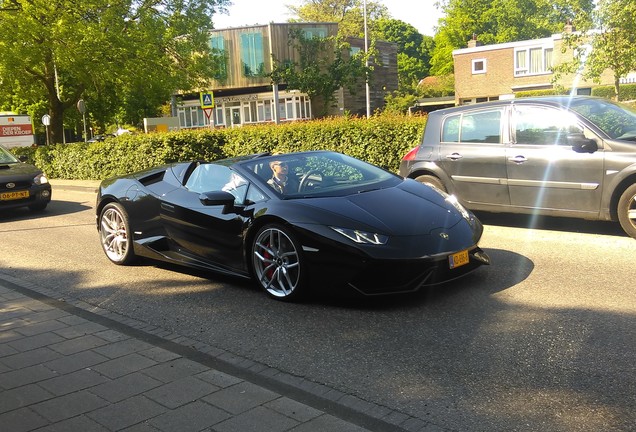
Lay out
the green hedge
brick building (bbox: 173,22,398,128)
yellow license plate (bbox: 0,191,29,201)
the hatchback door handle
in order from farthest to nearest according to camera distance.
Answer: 1. brick building (bbox: 173,22,398,128)
2. the green hedge
3. yellow license plate (bbox: 0,191,29,201)
4. the hatchback door handle

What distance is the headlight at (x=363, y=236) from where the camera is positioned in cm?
486

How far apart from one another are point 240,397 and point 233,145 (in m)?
13.0

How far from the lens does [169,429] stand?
3.15 meters

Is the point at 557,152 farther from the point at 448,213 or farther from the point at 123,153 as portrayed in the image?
the point at 123,153

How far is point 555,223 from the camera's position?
330 inches

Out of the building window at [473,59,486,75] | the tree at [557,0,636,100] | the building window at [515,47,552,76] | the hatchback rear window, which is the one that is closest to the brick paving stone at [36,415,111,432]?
the hatchback rear window

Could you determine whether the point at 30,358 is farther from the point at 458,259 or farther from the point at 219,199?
the point at 458,259

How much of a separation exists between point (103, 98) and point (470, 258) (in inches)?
949

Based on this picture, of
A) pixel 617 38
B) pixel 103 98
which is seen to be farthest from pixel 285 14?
pixel 617 38

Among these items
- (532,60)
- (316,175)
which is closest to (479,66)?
(532,60)

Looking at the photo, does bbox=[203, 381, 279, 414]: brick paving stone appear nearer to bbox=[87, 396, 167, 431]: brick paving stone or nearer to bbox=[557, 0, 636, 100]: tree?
bbox=[87, 396, 167, 431]: brick paving stone

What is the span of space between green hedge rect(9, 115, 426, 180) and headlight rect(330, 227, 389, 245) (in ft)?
24.1

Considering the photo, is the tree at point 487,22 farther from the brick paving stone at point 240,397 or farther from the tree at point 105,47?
the brick paving stone at point 240,397

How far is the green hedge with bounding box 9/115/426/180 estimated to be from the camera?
492 inches
